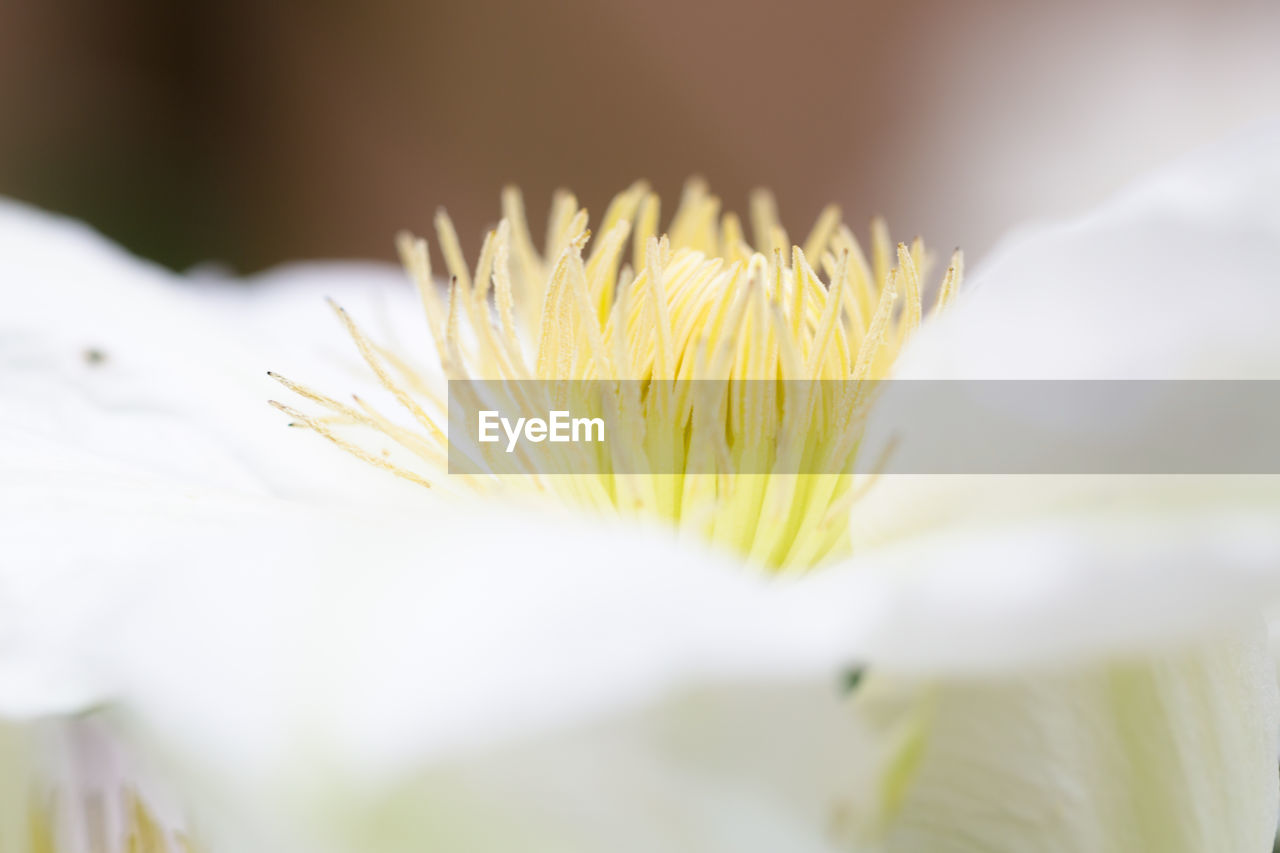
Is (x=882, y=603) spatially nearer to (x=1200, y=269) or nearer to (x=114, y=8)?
(x=1200, y=269)

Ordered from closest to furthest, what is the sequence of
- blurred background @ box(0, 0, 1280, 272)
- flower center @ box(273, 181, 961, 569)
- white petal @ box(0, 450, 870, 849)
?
white petal @ box(0, 450, 870, 849)
flower center @ box(273, 181, 961, 569)
blurred background @ box(0, 0, 1280, 272)

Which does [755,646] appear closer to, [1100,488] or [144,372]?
[1100,488]

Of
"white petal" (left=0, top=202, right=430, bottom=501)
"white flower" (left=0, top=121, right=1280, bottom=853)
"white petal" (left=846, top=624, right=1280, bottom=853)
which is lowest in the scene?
"white petal" (left=846, top=624, right=1280, bottom=853)

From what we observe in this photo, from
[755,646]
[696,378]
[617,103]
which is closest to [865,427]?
[696,378]

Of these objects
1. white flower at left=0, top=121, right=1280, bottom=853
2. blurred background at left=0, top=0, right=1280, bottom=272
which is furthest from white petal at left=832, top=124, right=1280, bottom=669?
blurred background at left=0, top=0, right=1280, bottom=272

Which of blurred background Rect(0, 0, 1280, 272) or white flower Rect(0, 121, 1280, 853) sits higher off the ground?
blurred background Rect(0, 0, 1280, 272)

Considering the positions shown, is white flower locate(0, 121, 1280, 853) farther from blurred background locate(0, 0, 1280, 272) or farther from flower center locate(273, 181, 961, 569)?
blurred background locate(0, 0, 1280, 272)

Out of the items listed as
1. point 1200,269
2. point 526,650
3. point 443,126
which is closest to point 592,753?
point 526,650
